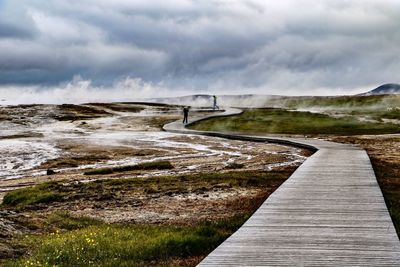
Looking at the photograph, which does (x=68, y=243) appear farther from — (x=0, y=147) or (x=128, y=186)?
(x=0, y=147)

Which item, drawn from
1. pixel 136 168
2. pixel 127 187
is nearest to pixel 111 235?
pixel 127 187

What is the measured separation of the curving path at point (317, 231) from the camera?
31.3 feet

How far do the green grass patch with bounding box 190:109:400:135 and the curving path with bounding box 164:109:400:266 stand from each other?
155 ft

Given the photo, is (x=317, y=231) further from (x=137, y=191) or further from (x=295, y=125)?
(x=295, y=125)

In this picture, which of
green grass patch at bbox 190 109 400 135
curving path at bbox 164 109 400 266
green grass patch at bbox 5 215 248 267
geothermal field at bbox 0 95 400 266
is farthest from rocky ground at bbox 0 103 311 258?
green grass patch at bbox 190 109 400 135

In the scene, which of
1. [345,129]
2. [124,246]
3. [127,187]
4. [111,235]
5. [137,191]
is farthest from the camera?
[345,129]

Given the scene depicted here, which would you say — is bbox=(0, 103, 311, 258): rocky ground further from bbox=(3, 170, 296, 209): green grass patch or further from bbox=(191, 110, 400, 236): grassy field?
bbox=(191, 110, 400, 236): grassy field

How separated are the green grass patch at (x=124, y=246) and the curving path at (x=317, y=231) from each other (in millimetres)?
1124

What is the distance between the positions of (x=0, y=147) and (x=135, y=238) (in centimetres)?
3758

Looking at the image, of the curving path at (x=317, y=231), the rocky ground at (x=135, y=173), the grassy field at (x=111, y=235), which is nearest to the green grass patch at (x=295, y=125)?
the rocky ground at (x=135, y=173)

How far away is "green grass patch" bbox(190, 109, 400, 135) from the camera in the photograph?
216 ft

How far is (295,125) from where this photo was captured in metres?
73.0

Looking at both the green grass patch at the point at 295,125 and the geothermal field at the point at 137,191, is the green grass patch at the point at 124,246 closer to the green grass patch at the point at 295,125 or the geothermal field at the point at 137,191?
the geothermal field at the point at 137,191

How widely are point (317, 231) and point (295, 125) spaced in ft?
204
